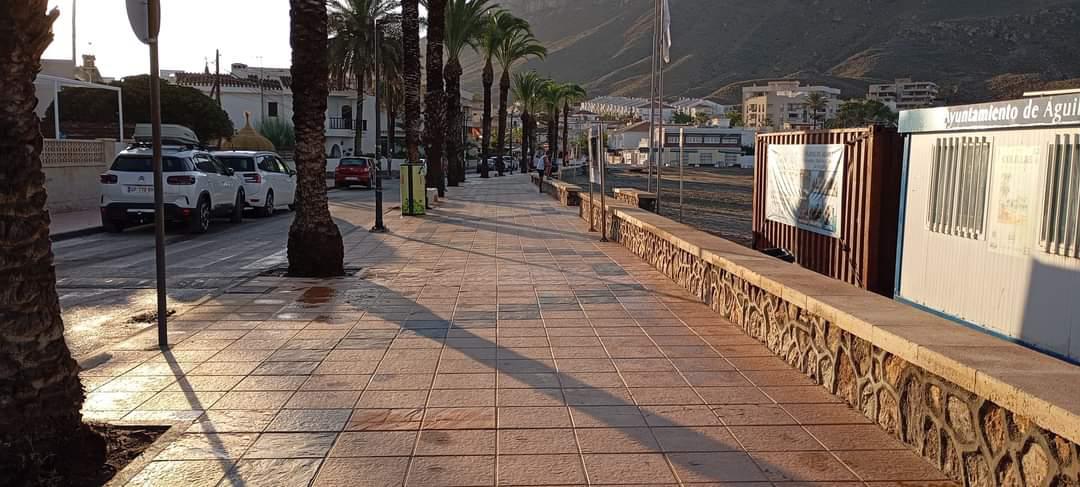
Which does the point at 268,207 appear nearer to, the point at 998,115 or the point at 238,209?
the point at 238,209

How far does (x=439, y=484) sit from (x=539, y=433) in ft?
2.97

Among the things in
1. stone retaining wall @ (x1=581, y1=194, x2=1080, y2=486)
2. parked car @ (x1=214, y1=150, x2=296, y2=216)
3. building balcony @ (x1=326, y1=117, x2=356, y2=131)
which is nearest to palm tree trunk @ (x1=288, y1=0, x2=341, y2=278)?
stone retaining wall @ (x1=581, y1=194, x2=1080, y2=486)

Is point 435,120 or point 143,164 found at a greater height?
point 435,120

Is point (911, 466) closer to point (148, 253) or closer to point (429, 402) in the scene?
point (429, 402)

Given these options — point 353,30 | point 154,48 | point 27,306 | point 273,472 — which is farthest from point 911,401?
point 353,30

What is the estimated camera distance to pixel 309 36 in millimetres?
11055

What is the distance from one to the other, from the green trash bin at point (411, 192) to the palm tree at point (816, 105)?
110527 mm

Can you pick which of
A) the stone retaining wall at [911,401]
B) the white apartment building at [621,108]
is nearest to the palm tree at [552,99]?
the white apartment building at [621,108]

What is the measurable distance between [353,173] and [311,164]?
2923cm

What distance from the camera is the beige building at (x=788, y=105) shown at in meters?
129

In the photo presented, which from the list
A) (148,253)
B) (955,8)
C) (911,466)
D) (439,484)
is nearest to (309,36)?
(148,253)

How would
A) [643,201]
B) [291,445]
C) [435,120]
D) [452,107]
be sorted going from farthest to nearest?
[452,107] < [435,120] < [643,201] < [291,445]

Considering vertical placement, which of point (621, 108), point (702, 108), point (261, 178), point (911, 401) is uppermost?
point (621, 108)

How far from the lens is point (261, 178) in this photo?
2267 centimetres
